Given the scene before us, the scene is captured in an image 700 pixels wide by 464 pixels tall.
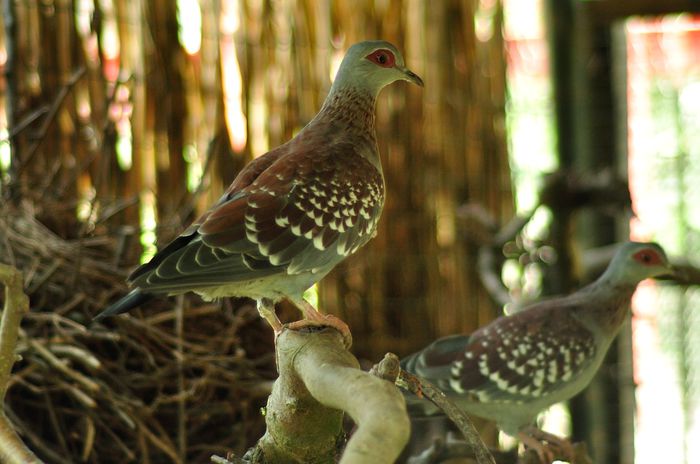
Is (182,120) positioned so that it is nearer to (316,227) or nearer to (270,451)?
(316,227)

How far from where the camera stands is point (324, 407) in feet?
2.64

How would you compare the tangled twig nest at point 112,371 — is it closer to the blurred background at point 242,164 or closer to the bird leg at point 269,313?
the blurred background at point 242,164

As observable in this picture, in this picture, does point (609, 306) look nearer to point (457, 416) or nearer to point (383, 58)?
point (383, 58)

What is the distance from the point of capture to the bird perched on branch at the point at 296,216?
2.90 feet

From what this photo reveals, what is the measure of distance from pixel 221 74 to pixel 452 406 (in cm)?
111

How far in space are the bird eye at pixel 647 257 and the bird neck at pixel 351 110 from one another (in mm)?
532

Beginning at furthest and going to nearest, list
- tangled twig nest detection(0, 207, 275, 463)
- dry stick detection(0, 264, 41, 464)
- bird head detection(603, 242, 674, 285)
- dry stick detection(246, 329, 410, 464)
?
1. bird head detection(603, 242, 674, 285)
2. tangled twig nest detection(0, 207, 275, 463)
3. dry stick detection(0, 264, 41, 464)
4. dry stick detection(246, 329, 410, 464)

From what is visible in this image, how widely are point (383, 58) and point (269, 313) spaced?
1.04 feet

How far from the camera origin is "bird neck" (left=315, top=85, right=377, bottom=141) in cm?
103

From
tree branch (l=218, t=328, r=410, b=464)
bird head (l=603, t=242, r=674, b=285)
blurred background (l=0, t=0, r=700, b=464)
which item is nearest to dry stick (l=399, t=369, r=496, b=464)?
tree branch (l=218, t=328, r=410, b=464)

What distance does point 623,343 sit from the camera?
1982 mm

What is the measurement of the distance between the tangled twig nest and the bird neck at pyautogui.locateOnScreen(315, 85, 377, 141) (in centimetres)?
40

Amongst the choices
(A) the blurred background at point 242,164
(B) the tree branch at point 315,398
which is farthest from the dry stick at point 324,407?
(A) the blurred background at point 242,164

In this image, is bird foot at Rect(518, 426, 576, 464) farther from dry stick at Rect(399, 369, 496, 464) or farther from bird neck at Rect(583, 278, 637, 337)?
dry stick at Rect(399, 369, 496, 464)
